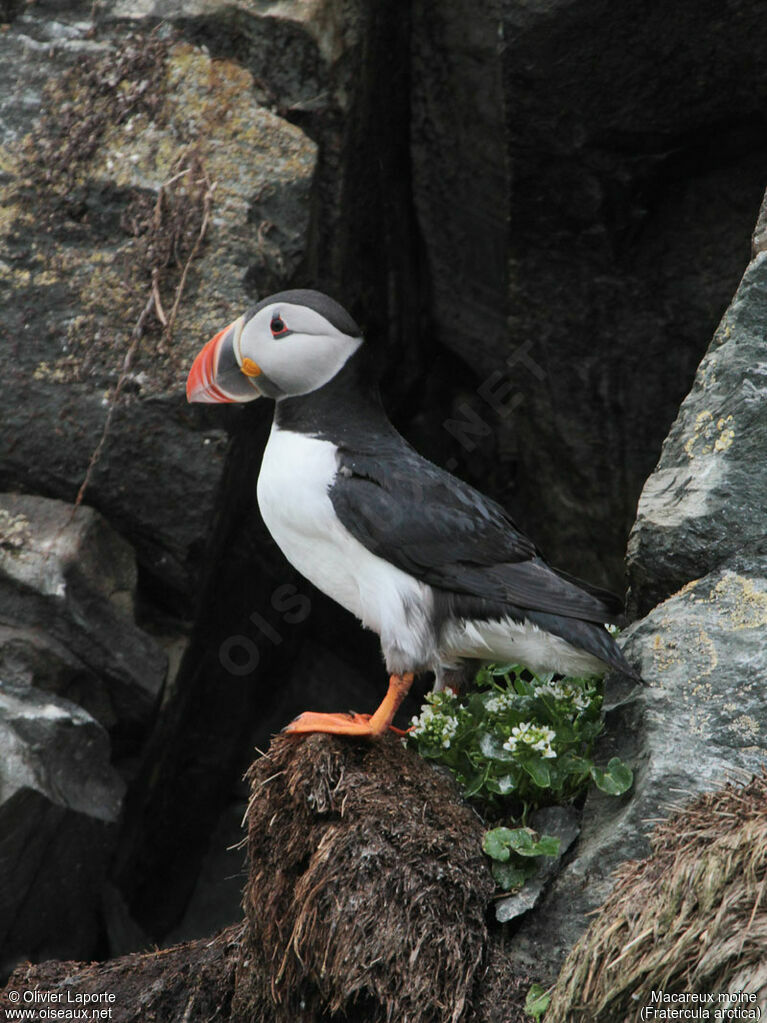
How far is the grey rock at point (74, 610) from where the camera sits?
487 cm

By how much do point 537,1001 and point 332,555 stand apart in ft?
4.99

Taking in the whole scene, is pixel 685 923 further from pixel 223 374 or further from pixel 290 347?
pixel 223 374

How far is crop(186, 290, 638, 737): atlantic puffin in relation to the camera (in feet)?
12.3

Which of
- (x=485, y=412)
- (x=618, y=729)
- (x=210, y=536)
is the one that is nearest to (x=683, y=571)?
(x=618, y=729)

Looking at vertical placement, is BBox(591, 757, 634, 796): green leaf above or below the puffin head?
below

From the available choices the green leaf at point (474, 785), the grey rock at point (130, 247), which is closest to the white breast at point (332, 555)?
the green leaf at point (474, 785)

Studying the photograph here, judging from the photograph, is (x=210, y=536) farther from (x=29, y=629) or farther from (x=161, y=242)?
(x=161, y=242)

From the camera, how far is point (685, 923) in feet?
8.85

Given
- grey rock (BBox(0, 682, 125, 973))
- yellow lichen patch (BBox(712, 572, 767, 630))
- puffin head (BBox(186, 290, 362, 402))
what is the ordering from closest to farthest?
yellow lichen patch (BBox(712, 572, 767, 630)) → puffin head (BBox(186, 290, 362, 402)) → grey rock (BBox(0, 682, 125, 973))

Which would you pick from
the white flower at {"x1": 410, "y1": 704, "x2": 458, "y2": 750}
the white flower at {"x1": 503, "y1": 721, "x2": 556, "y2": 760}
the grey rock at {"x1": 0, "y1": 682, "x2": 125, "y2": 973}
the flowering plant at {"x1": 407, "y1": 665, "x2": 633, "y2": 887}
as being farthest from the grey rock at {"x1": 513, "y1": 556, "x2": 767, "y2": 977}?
the grey rock at {"x1": 0, "y1": 682, "x2": 125, "y2": 973}

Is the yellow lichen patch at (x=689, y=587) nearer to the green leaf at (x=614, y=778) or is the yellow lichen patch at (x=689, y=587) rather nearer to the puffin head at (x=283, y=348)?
the green leaf at (x=614, y=778)

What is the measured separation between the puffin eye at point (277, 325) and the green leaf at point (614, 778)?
5.93ft

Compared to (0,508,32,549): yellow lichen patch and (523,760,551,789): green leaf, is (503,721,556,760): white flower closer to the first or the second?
(523,760,551,789): green leaf

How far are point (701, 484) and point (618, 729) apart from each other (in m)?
0.83
